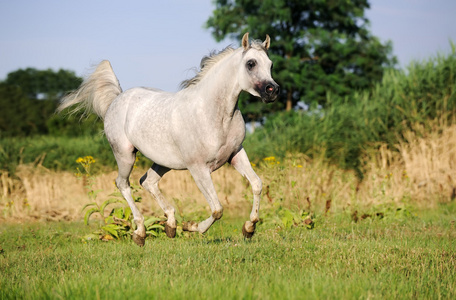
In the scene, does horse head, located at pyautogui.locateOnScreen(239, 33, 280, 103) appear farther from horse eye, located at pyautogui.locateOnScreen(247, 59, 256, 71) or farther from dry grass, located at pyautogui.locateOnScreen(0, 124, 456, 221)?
dry grass, located at pyautogui.locateOnScreen(0, 124, 456, 221)

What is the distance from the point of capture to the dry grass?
37.9 feet

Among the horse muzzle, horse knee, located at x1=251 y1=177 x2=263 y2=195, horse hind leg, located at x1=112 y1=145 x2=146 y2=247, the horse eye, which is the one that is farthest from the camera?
horse hind leg, located at x1=112 y1=145 x2=146 y2=247

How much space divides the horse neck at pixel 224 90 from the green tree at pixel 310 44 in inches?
853

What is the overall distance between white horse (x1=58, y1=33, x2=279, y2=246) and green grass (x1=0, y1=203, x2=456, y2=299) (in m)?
0.76

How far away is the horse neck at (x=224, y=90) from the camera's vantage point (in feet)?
20.3

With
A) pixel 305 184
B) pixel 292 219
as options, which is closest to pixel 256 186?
pixel 292 219

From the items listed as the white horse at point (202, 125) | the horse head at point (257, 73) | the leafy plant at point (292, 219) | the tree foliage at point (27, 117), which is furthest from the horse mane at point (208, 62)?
the tree foliage at point (27, 117)

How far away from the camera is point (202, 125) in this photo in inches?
246

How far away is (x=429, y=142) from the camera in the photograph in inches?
520

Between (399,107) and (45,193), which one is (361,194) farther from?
(45,193)

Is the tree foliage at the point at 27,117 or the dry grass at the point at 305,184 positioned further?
the tree foliage at the point at 27,117

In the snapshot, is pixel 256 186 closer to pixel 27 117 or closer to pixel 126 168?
pixel 126 168

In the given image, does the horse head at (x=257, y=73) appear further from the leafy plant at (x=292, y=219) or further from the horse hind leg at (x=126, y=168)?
the leafy plant at (x=292, y=219)

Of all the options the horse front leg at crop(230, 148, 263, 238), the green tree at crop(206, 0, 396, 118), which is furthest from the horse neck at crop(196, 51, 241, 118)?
the green tree at crop(206, 0, 396, 118)
